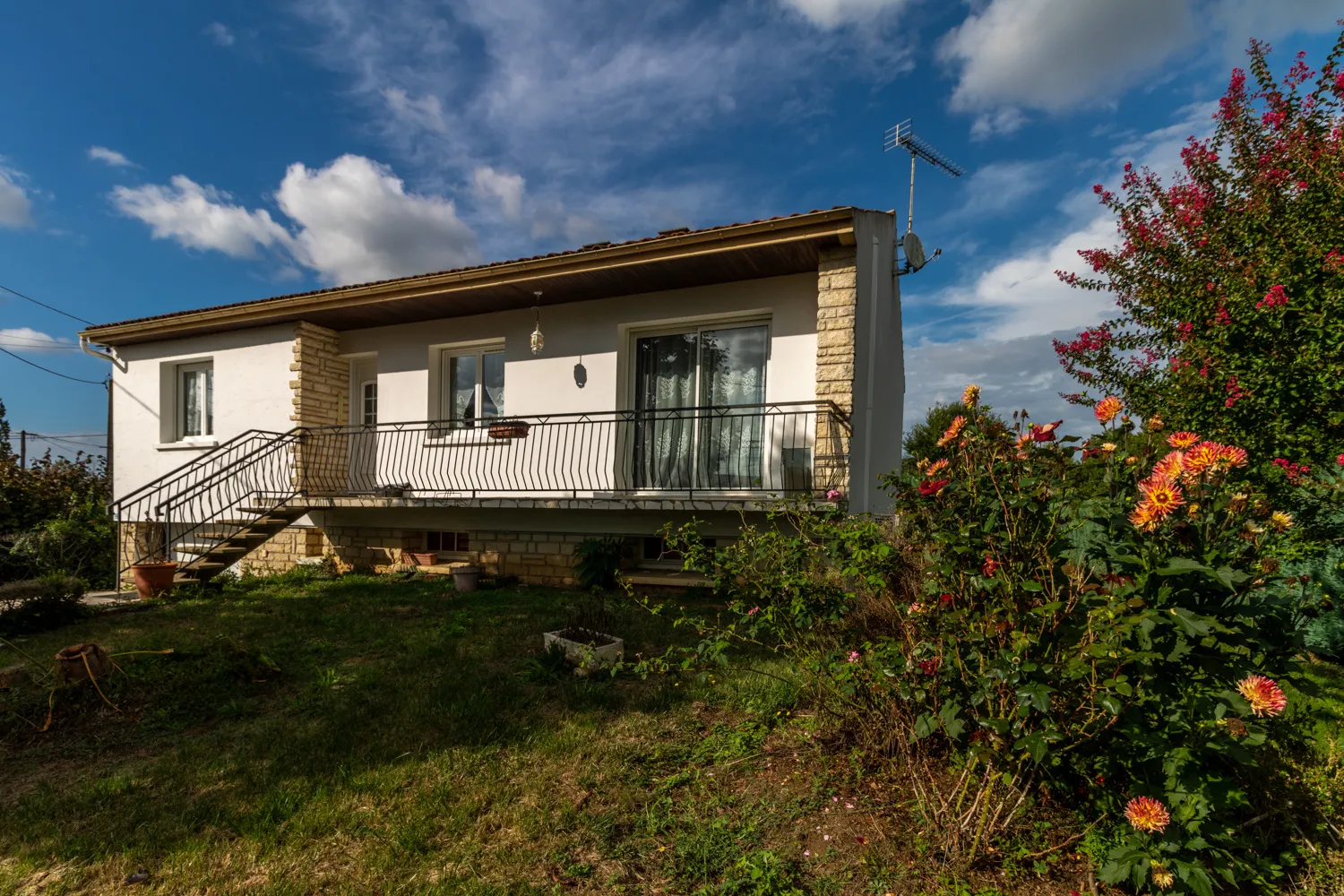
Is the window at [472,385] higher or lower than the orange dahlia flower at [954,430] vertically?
higher

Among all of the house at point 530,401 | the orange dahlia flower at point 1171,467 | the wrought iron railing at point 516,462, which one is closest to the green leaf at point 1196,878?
the orange dahlia flower at point 1171,467

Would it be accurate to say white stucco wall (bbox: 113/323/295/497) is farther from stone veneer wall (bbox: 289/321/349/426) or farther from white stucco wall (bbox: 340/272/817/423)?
white stucco wall (bbox: 340/272/817/423)

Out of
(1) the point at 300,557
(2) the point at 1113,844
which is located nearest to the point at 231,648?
(2) the point at 1113,844

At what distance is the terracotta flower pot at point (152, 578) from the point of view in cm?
725

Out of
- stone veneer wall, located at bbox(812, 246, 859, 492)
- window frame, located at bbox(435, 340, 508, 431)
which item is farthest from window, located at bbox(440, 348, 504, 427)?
stone veneer wall, located at bbox(812, 246, 859, 492)

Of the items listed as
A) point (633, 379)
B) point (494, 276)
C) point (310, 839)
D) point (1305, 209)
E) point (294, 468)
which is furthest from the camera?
point (294, 468)

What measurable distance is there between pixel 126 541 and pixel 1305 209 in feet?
51.9

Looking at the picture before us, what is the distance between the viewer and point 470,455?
846cm

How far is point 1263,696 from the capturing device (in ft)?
5.14

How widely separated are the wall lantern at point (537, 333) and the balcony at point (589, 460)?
0.91 m

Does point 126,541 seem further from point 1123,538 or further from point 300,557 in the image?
point 1123,538

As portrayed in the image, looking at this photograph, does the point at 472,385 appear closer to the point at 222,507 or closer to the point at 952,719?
the point at 222,507

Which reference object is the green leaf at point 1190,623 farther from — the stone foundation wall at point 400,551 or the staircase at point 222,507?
the staircase at point 222,507

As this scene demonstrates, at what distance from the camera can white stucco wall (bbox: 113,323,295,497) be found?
30.8ft
